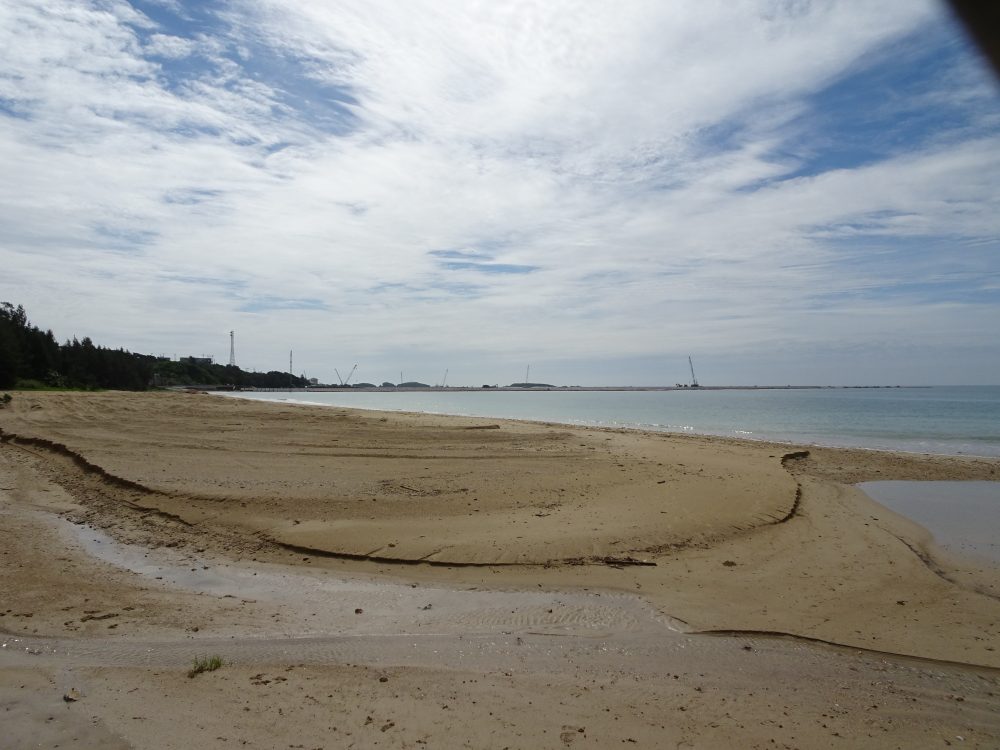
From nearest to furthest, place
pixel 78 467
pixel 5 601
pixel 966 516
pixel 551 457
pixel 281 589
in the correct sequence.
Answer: pixel 5 601 < pixel 281 589 < pixel 966 516 < pixel 78 467 < pixel 551 457

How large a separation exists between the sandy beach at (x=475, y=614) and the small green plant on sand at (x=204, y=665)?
0.43 feet

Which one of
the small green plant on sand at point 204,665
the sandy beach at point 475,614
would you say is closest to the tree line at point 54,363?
the sandy beach at point 475,614

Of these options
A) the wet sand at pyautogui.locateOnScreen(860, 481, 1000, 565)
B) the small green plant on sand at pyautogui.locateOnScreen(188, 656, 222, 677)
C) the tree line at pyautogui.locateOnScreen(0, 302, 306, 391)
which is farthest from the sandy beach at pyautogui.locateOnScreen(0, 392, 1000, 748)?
the tree line at pyautogui.locateOnScreen(0, 302, 306, 391)

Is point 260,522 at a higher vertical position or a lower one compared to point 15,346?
lower

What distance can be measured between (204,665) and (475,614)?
2442mm

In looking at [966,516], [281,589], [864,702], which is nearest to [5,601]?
[281,589]

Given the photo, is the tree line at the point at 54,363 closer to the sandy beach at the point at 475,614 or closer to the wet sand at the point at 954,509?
the sandy beach at the point at 475,614

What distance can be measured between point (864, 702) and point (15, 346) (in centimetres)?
5820

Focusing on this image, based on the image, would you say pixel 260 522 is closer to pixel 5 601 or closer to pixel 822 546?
pixel 5 601

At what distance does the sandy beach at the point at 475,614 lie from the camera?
3996 mm

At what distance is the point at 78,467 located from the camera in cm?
1299

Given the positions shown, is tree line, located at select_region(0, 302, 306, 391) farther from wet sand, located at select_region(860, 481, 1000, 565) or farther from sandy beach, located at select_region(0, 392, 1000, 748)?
wet sand, located at select_region(860, 481, 1000, 565)

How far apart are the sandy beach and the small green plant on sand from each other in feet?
0.43

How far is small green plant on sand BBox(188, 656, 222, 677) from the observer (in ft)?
14.9
